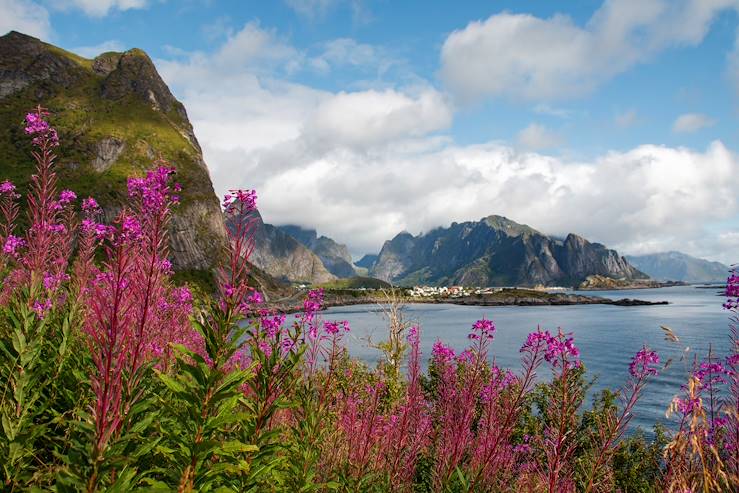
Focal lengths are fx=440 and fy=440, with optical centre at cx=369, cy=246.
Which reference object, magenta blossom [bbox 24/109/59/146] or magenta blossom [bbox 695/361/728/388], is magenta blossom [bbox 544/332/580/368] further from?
magenta blossom [bbox 24/109/59/146]

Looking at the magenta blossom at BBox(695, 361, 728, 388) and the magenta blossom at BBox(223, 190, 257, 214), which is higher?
the magenta blossom at BBox(223, 190, 257, 214)

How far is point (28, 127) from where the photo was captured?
5184 millimetres

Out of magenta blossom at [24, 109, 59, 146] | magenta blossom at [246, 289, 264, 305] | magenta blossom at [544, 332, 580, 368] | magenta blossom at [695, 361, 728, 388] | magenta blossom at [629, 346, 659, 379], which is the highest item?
magenta blossom at [24, 109, 59, 146]

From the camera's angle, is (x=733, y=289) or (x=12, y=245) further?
(x=12, y=245)

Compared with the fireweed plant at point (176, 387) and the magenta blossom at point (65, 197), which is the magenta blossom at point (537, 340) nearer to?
the fireweed plant at point (176, 387)

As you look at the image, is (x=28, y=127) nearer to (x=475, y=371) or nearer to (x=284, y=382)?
(x=284, y=382)

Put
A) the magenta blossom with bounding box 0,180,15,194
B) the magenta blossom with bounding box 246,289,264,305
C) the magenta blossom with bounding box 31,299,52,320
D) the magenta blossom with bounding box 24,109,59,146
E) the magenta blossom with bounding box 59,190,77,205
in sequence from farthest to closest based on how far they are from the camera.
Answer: the magenta blossom with bounding box 59,190,77,205, the magenta blossom with bounding box 0,180,15,194, the magenta blossom with bounding box 31,299,52,320, the magenta blossom with bounding box 24,109,59,146, the magenta blossom with bounding box 246,289,264,305

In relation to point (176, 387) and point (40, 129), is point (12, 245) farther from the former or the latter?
point (176, 387)

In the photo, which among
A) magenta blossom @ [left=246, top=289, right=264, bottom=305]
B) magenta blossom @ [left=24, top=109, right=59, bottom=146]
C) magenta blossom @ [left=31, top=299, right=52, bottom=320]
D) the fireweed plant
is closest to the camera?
the fireweed plant

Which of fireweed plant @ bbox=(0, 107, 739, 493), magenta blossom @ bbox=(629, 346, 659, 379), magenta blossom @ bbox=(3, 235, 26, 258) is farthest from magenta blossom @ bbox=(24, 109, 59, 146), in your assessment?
magenta blossom @ bbox=(629, 346, 659, 379)

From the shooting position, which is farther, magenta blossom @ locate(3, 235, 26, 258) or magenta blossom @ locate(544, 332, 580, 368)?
magenta blossom @ locate(3, 235, 26, 258)

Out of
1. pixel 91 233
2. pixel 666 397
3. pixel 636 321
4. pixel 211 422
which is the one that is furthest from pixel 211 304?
pixel 636 321

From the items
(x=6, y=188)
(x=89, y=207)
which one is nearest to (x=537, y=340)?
(x=89, y=207)

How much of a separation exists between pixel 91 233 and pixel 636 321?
418 feet
